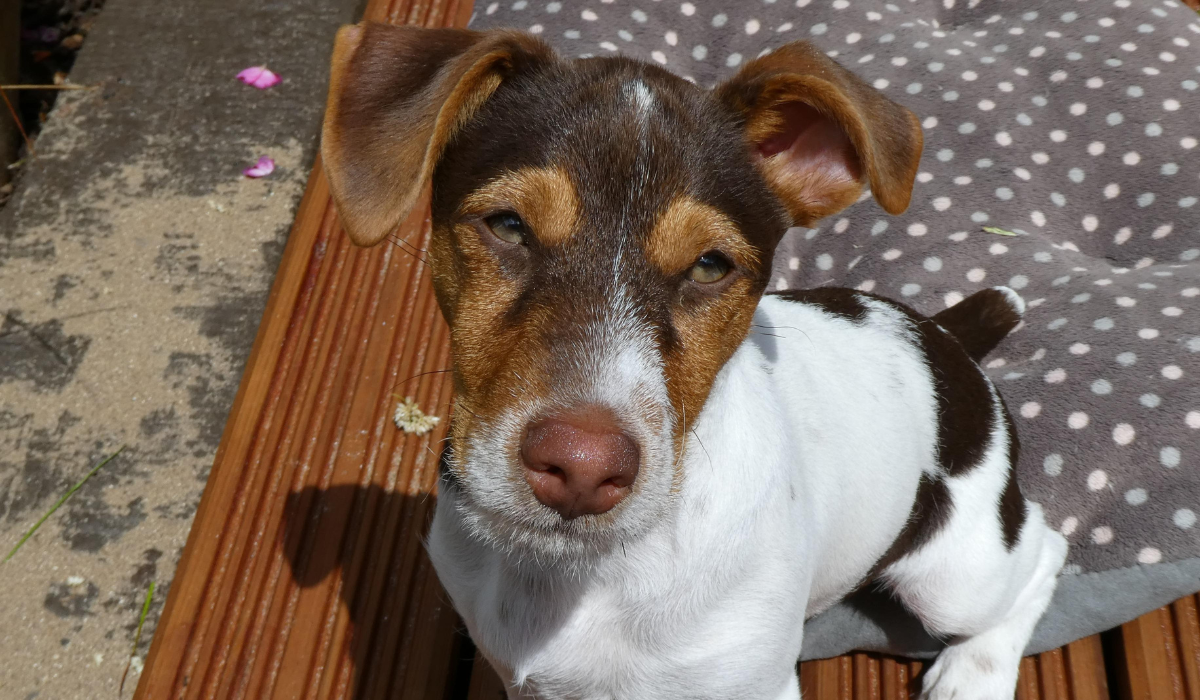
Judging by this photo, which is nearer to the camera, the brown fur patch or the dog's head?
the dog's head

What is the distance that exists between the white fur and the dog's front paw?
16 cm

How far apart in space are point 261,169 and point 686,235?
3.68m

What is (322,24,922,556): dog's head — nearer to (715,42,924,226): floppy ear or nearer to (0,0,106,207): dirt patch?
(715,42,924,226): floppy ear

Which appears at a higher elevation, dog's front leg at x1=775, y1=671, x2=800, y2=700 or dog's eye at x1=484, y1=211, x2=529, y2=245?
dog's eye at x1=484, y1=211, x2=529, y2=245

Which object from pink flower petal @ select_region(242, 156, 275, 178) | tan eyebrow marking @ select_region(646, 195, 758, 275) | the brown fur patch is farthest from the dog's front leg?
pink flower petal @ select_region(242, 156, 275, 178)

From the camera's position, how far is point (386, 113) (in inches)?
78.7

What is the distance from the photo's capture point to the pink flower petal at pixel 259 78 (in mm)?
5387

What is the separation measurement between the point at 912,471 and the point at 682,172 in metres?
1.22

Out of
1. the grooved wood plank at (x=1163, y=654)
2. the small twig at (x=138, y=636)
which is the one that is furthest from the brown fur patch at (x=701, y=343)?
the small twig at (x=138, y=636)

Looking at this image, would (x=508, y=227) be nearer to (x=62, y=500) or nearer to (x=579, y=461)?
(x=579, y=461)

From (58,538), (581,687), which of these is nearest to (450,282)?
(581,687)

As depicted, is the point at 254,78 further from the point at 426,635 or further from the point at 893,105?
the point at 893,105

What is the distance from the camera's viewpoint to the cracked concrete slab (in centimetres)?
364

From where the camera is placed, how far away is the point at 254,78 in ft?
17.7
